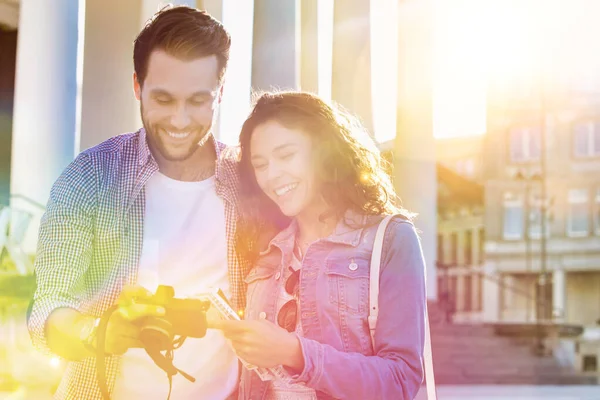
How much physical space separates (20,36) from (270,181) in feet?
20.6

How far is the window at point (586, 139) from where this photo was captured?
107 ft

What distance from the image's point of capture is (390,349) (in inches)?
77.4

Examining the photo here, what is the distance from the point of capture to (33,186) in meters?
7.23

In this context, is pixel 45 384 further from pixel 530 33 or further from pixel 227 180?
pixel 530 33

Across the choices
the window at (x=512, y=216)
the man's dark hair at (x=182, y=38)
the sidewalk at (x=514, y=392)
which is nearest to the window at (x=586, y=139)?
the window at (x=512, y=216)

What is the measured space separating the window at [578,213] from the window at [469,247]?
4.92m

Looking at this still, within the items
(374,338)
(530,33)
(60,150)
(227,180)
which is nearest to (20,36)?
(60,150)

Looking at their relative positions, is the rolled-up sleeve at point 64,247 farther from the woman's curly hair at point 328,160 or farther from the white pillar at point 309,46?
the white pillar at point 309,46

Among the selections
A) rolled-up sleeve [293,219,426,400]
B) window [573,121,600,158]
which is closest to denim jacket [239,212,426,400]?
rolled-up sleeve [293,219,426,400]

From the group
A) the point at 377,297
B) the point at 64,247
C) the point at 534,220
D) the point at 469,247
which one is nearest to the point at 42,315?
the point at 64,247

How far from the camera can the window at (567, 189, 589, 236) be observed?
32.4m

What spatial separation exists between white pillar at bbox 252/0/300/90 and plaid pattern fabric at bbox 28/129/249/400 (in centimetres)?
318

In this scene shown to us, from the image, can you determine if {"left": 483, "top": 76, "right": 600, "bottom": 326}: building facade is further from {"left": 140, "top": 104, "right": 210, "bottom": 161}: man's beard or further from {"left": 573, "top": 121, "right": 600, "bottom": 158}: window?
{"left": 140, "top": 104, "right": 210, "bottom": 161}: man's beard

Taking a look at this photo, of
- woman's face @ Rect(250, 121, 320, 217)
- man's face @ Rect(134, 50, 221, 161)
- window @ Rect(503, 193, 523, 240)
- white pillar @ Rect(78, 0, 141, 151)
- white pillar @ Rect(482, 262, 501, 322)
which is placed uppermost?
window @ Rect(503, 193, 523, 240)
